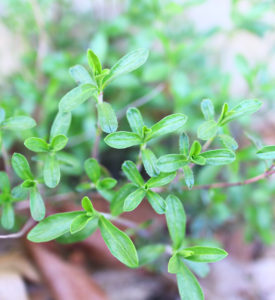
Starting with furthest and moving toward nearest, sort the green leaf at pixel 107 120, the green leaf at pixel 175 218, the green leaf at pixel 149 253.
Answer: the green leaf at pixel 149 253 → the green leaf at pixel 175 218 → the green leaf at pixel 107 120

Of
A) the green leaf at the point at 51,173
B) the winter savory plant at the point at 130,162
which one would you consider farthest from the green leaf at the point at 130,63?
the green leaf at the point at 51,173

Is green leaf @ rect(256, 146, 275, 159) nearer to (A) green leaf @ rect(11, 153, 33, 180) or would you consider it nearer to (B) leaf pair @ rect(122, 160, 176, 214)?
(B) leaf pair @ rect(122, 160, 176, 214)

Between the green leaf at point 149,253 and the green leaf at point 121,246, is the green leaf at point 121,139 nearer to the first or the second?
the green leaf at point 121,246

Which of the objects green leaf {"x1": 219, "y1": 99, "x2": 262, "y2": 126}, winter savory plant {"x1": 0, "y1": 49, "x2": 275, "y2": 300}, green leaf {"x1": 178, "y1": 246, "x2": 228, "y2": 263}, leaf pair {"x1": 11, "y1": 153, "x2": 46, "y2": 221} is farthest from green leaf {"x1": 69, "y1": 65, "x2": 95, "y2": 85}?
green leaf {"x1": 178, "y1": 246, "x2": 228, "y2": 263}

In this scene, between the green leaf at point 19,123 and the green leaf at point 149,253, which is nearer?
the green leaf at point 19,123

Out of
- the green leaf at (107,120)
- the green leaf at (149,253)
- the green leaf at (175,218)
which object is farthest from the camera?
the green leaf at (149,253)

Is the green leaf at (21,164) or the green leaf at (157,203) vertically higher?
the green leaf at (21,164)

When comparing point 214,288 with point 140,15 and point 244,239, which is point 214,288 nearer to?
point 244,239
